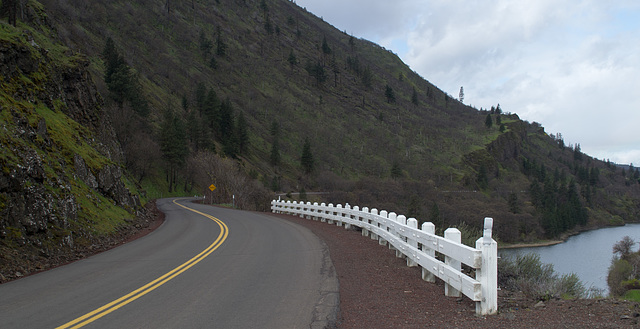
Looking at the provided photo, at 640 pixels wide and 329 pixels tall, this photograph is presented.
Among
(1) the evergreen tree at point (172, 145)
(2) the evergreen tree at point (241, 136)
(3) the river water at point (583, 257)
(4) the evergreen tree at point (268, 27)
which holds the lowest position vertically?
(3) the river water at point (583, 257)

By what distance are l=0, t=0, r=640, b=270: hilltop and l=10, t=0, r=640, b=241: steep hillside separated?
17.1 inches

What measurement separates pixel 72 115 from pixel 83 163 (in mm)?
5707

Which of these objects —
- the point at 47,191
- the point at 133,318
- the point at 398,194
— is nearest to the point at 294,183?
the point at 398,194

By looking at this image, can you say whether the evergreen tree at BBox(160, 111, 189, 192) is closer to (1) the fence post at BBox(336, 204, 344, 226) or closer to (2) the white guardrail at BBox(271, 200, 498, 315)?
(1) the fence post at BBox(336, 204, 344, 226)

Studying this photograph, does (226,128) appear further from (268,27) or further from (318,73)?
(268,27)

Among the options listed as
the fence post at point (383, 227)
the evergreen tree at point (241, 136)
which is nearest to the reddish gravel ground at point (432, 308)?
the fence post at point (383, 227)

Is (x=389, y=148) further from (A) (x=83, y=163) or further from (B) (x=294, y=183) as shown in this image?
(A) (x=83, y=163)

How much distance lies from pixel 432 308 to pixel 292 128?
101m

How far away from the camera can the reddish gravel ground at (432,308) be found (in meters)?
4.32

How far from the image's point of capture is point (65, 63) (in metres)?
22.7

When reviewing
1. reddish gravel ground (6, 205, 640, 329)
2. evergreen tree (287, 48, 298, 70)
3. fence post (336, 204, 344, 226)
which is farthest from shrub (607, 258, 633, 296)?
evergreen tree (287, 48, 298, 70)

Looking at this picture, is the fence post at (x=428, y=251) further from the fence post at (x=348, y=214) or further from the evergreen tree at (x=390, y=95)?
the evergreen tree at (x=390, y=95)

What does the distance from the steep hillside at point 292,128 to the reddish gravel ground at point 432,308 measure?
81.4 ft

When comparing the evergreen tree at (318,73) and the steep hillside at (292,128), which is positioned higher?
the evergreen tree at (318,73)
